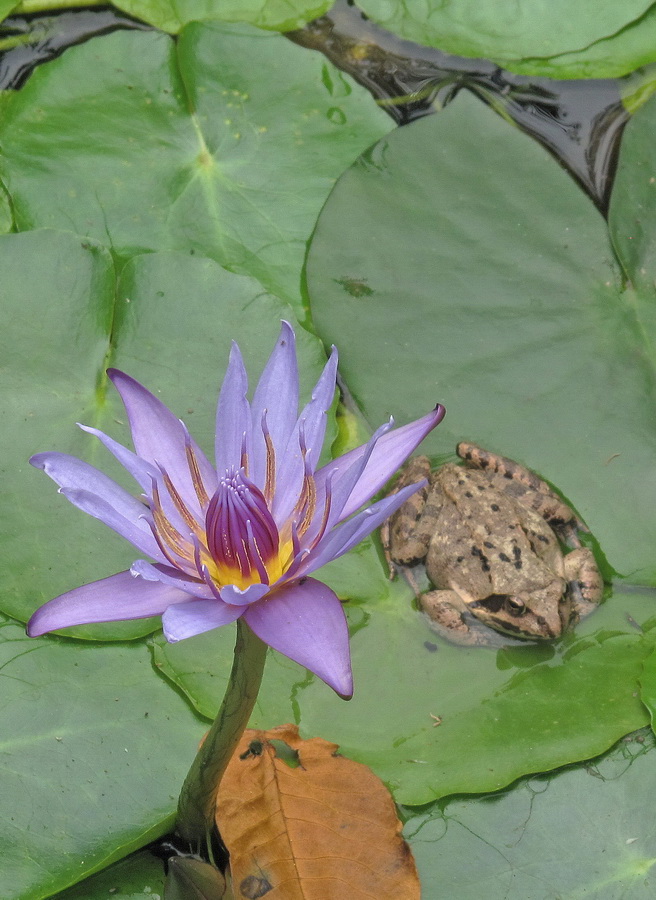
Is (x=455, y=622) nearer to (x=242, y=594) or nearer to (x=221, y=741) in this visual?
(x=221, y=741)

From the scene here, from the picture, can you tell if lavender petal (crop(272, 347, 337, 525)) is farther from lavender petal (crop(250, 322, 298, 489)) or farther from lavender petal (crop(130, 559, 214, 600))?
lavender petal (crop(130, 559, 214, 600))

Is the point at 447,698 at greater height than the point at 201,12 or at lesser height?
lesser

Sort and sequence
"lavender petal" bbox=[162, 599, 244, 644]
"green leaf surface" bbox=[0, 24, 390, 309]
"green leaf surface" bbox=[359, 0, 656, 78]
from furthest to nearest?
"green leaf surface" bbox=[359, 0, 656, 78], "green leaf surface" bbox=[0, 24, 390, 309], "lavender petal" bbox=[162, 599, 244, 644]

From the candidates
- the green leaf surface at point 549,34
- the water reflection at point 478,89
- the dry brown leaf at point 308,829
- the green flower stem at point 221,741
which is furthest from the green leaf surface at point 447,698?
the green leaf surface at point 549,34

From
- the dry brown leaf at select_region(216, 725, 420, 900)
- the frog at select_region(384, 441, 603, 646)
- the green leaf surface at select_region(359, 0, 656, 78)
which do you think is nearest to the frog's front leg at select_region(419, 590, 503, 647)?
the frog at select_region(384, 441, 603, 646)

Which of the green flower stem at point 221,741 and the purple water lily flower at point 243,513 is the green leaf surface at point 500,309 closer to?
the purple water lily flower at point 243,513

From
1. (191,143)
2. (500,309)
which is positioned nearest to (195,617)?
(500,309)
